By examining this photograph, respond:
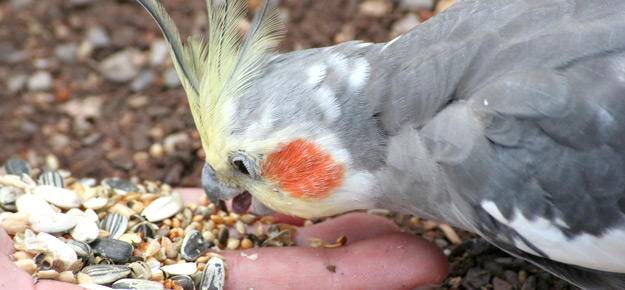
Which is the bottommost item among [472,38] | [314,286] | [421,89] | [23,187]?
[314,286]

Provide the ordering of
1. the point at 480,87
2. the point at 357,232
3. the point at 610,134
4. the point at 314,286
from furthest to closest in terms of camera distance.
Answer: the point at 357,232, the point at 314,286, the point at 480,87, the point at 610,134

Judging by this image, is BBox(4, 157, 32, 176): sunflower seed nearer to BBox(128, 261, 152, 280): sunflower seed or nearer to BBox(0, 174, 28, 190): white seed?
BBox(0, 174, 28, 190): white seed

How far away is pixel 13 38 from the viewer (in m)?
4.66

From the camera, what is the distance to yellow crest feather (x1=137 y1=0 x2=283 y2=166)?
2615mm

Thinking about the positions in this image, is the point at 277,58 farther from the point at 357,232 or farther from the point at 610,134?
the point at 610,134

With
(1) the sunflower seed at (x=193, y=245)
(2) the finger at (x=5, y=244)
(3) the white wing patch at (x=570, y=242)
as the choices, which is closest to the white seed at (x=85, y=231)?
(2) the finger at (x=5, y=244)

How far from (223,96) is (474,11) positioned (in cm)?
106

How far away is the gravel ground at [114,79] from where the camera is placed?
385 cm

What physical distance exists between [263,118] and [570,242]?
1.23 meters

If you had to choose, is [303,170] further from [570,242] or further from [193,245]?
[570,242]

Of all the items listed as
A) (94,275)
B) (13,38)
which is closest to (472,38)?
(94,275)

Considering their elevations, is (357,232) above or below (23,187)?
below

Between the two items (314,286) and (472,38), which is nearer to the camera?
(472,38)

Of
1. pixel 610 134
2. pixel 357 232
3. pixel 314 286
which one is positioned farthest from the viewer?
pixel 357 232
